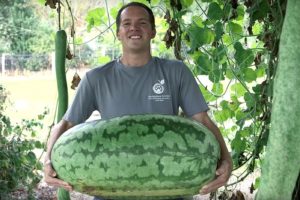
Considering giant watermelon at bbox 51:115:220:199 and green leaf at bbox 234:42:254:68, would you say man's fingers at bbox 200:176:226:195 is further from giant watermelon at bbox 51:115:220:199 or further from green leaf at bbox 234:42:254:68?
green leaf at bbox 234:42:254:68

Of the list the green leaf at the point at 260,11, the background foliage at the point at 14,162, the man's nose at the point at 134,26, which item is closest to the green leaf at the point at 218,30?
the green leaf at the point at 260,11

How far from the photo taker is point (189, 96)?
1448 mm

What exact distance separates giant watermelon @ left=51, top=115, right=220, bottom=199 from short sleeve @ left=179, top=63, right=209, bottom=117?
380mm

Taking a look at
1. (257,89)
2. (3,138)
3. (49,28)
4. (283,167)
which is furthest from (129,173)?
(49,28)

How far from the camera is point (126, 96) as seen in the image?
145 cm

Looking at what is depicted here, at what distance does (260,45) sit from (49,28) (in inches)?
356

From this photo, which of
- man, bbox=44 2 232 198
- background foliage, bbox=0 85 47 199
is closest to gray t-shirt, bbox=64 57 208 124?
man, bbox=44 2 232 198

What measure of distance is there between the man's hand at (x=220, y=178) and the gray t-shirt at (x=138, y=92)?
348 millimetres

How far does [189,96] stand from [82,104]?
30 cm

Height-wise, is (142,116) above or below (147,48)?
below

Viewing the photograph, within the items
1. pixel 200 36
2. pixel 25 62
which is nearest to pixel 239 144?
pixel 200 36

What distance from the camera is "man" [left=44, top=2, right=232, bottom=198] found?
143 centimetres

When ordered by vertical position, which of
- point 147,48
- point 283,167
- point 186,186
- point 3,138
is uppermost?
point 147,48

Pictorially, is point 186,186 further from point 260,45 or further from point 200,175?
point 260,45
